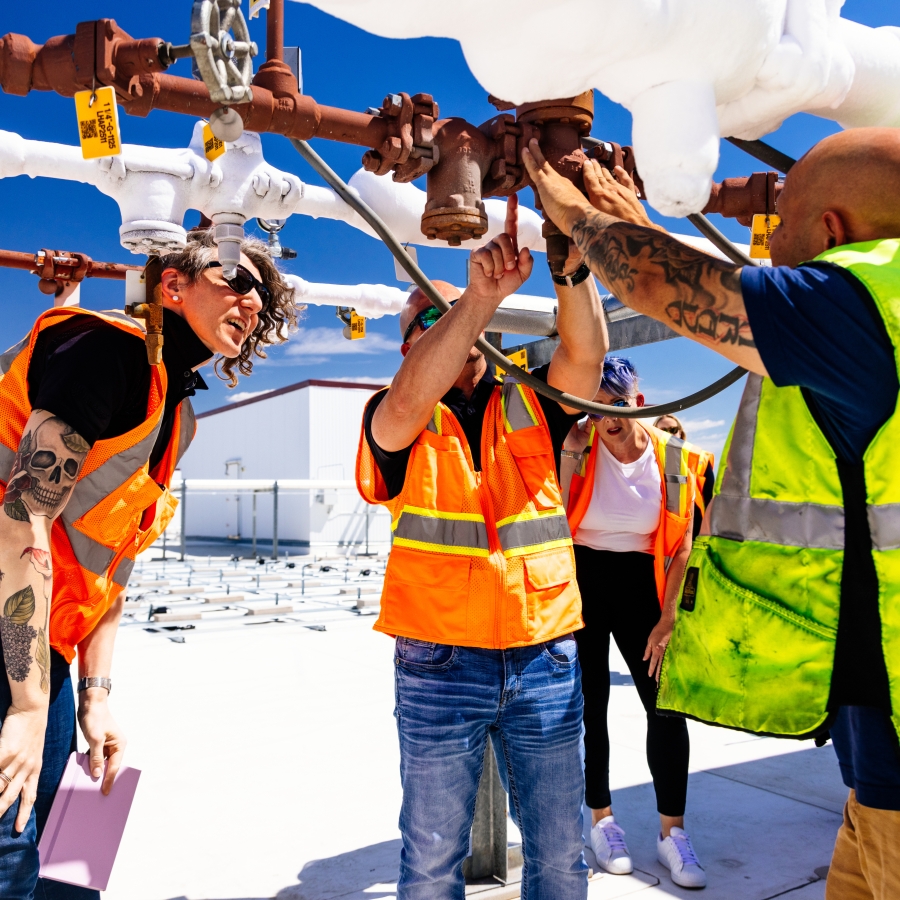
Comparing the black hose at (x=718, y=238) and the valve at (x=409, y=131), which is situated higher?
the valve at (x=409, y=131)

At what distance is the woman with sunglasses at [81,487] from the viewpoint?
147 cm

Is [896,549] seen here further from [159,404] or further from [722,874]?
[722,874]

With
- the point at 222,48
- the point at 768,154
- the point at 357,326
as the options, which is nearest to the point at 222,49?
the point at 222,48

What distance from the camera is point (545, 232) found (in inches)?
61.9

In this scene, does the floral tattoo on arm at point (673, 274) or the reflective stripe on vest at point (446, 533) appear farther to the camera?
the reflective stripe on vest at point (446, 533)

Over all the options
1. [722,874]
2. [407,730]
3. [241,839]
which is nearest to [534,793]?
[407,730]

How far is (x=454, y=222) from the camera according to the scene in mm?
1474

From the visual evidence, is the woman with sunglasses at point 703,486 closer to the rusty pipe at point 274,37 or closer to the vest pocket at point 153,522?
the vest pocket at point 153,522

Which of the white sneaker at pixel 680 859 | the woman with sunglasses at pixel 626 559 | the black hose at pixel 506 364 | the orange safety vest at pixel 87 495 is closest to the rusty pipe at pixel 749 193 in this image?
the black hose at pixel 506 364

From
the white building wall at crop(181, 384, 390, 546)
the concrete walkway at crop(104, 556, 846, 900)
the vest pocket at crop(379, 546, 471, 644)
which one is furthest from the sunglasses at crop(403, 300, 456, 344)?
the white building wall at crop(181, 384, 390, 546)

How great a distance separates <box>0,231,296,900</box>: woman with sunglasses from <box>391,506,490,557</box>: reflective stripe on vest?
60 centimetres

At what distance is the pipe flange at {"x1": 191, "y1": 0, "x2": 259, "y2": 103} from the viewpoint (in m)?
1.15

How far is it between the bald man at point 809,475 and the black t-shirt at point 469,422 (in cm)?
75

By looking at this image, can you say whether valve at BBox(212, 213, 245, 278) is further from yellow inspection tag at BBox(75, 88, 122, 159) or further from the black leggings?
the black leggings
